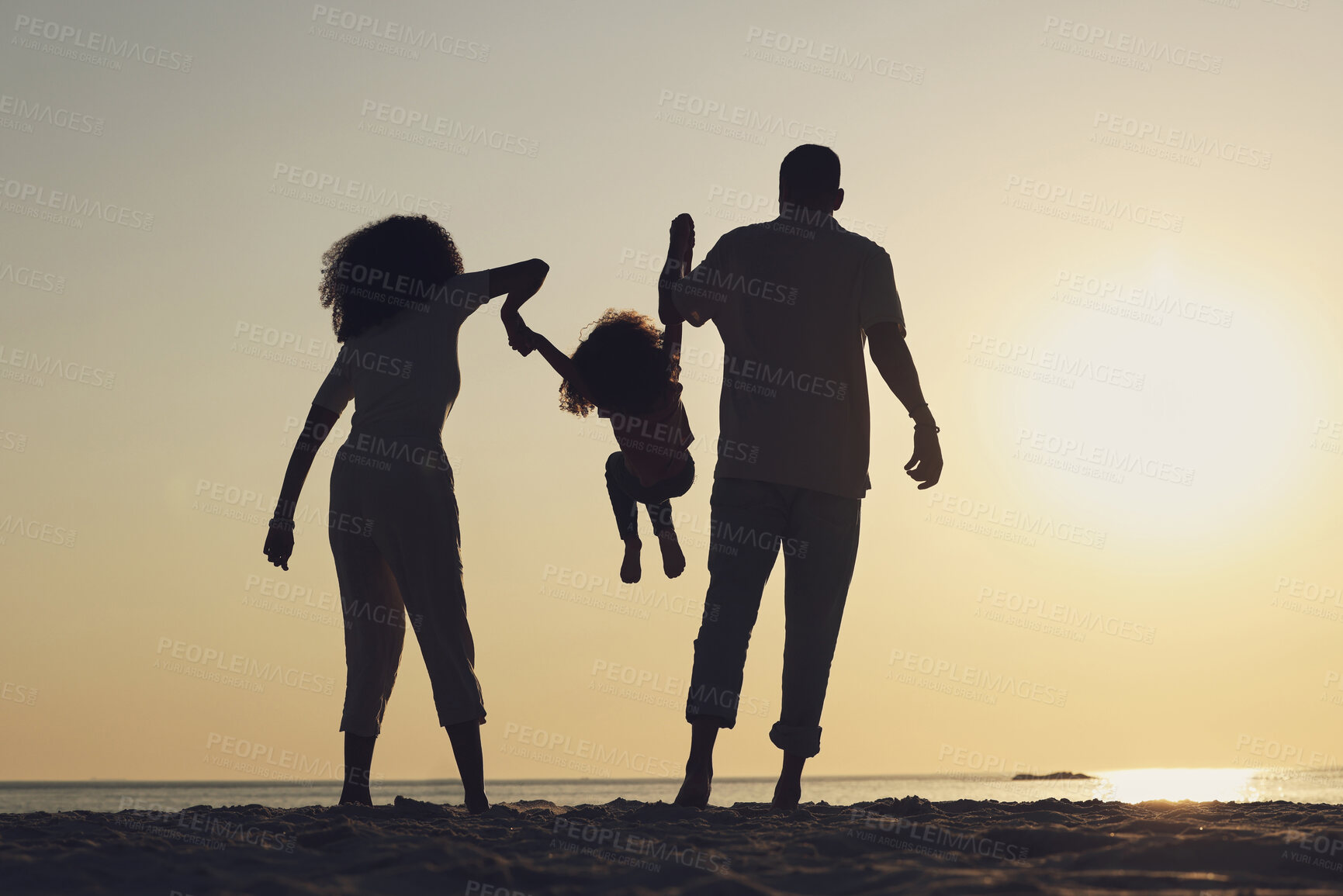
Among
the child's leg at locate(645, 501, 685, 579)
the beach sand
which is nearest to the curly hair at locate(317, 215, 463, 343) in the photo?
the child's leg at locate(645, 501, 685, 579)

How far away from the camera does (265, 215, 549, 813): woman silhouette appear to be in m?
4.25

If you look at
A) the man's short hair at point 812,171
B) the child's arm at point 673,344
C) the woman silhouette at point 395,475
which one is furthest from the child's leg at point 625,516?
the man's short hair at point 812,171

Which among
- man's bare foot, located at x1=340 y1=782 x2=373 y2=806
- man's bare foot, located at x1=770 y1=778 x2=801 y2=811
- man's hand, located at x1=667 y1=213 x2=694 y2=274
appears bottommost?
man's bare foot, located at x1=340 y1=782 x2=373 y2=806

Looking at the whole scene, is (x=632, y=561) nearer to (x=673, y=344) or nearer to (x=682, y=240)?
(x=673, y=344)

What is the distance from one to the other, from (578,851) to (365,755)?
5.45 feet

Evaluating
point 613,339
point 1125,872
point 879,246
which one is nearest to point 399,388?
point 613,339

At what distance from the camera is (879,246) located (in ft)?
15.4

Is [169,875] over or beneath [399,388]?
beneath

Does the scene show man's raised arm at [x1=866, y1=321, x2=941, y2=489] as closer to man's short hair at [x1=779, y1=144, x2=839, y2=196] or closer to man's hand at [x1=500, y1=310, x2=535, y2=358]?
man's short hair at [x1=779, y1=144, x2=839, y2=196]

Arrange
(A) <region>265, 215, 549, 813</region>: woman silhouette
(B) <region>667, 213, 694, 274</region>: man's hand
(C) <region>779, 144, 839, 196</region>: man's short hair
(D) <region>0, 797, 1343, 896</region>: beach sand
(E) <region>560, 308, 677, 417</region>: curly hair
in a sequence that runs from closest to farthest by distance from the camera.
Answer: (D) <region>0, 797, 1343, 896</region>: beach sand, (A) <region>265, 215, 549, 813</region>: woman silhouette, (C) <region>779, 144, 839, 196</region>: man's short hair, (B) <region>667, 213, 694, 274</region>: man's hand, (E) <region>560, 308, 677, 417</region>: curly hair

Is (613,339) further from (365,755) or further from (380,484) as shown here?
(365,755)

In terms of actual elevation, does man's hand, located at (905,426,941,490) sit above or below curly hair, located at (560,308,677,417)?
below

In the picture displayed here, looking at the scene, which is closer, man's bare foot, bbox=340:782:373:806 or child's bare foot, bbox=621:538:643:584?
man's bare foot, bbox=340:782:373:806

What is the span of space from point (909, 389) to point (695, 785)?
1952mm
